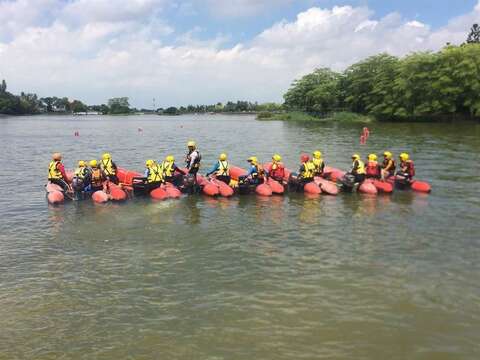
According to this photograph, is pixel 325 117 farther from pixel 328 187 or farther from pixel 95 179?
pixel 95 179

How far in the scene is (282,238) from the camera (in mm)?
12250

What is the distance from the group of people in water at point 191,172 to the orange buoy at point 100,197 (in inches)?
22.7

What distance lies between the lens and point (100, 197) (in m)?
16.1

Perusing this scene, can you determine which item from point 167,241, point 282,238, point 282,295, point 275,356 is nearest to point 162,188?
point 167,241

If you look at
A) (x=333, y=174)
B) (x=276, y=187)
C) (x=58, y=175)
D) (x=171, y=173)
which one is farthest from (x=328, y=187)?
(x=58, y=175)

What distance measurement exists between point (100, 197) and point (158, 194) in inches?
81.2

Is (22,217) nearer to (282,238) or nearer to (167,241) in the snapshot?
(167,241)

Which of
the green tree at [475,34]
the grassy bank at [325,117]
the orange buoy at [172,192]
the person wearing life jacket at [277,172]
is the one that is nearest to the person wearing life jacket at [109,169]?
the orange buoy at [172,192]

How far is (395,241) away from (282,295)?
4.63 m

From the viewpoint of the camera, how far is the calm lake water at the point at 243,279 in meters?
7.22

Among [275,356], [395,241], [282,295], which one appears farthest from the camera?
[395,241]

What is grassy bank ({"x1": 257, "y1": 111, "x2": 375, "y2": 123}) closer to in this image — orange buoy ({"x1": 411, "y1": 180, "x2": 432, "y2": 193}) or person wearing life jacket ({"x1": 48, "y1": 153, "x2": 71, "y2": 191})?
orange buoy ({"x1": 411, "y1": 180, "x2": 432, "y2": 193})

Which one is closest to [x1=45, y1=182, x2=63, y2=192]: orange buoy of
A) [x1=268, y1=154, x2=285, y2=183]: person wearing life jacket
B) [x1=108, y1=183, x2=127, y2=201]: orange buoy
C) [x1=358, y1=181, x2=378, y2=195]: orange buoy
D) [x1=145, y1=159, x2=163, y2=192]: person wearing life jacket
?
[x1=108, y1=183, x2=127, y2=201]: orange buoy

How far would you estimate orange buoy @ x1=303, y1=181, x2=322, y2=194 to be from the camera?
57.6 ft
